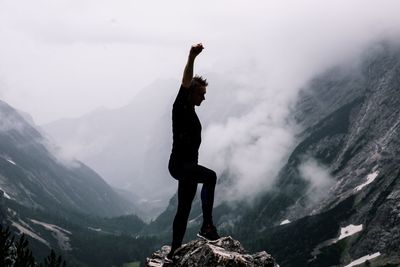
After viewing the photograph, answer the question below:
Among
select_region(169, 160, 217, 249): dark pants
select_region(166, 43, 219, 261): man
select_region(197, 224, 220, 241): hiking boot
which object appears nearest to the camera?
select_region(166, 43, 219, 261): man

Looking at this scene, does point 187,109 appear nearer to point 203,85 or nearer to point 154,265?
point 203,85

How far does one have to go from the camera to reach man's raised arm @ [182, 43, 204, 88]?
11.2m

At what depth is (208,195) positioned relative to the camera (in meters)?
12.5

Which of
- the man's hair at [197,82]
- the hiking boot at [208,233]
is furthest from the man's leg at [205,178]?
the man's hair at [197,82]

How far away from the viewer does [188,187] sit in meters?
12.2

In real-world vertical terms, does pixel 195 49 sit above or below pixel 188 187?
above

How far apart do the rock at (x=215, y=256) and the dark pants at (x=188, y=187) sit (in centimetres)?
53

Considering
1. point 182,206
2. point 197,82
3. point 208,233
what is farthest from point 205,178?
point 197,82

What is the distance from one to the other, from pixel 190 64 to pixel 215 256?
4.26 metres

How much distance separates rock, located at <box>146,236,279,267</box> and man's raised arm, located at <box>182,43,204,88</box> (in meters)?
3.78

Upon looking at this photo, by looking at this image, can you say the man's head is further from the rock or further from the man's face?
the rock

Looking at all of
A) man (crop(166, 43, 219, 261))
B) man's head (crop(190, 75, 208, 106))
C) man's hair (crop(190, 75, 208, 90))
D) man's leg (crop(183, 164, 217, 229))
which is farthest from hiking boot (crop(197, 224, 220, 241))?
man's hair (crop(190, 75, 208, 90))

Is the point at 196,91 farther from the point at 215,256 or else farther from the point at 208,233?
the point at 215,256

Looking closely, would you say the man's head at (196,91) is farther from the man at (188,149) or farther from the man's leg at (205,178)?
the man's leg at (205,178)
